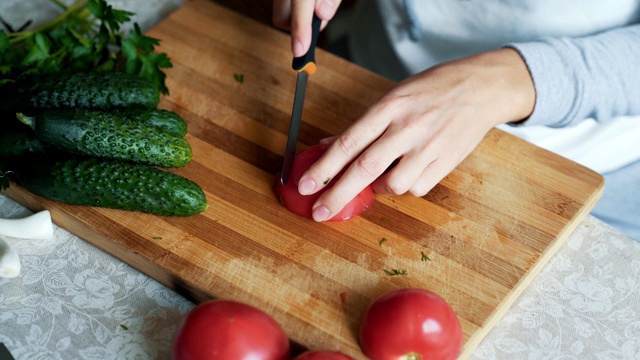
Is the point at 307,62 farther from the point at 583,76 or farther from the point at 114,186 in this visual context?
the point at 583,76

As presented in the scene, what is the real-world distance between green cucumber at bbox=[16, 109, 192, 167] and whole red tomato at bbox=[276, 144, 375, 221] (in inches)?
9.7

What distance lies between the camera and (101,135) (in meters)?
1.33

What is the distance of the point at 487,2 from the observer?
1675mm

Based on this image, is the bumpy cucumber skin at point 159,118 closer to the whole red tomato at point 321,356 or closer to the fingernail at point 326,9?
the fingernail at point 326,9

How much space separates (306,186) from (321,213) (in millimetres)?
Answer: 61

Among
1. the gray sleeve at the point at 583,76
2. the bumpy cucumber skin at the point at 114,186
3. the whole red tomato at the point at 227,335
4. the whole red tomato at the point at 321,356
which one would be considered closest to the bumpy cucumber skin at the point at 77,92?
the bumpy cucumber skin at the point at 114,186

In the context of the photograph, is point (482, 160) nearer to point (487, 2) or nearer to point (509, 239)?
point (509, 239)

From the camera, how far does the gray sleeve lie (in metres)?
1.51

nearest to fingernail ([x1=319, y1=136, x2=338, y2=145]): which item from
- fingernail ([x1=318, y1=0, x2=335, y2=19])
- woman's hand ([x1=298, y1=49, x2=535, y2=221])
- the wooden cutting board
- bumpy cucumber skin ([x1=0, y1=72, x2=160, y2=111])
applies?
woman's hand ([x1=298, y1=49, x2=535, y2=221])

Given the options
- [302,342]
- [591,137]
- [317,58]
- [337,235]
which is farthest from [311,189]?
[591,137]

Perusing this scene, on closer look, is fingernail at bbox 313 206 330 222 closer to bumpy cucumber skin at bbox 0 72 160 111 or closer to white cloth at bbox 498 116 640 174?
bumpy cucumber skin at bbox 0 72 160 111

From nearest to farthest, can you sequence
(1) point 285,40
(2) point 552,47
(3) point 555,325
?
1. (3) point 555,325
2. (2) point 552,47
3. (1) point 285,40

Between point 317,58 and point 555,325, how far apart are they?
870 mm

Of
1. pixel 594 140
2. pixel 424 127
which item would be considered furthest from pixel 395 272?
pixel 594 140
